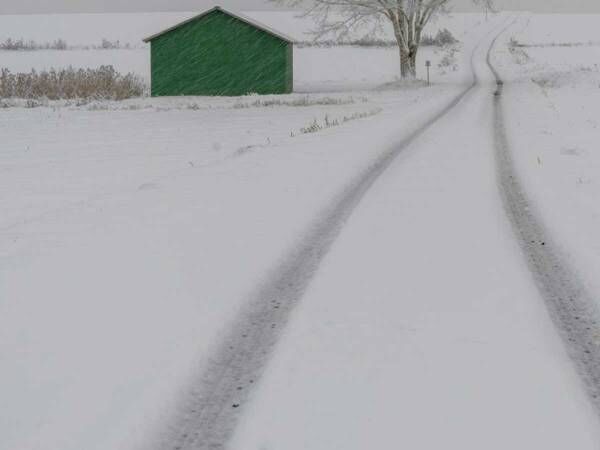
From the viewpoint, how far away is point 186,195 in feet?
27.8

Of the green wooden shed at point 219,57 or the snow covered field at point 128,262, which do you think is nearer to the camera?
the snow covered field at point 128,262

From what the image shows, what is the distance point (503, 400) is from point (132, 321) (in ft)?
7.03

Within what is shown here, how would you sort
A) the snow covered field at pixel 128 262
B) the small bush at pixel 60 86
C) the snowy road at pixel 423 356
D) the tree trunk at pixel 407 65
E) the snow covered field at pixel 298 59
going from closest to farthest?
the snowy road at pixel 423 356, the snow covered field at pixel 128 262, the small bush at pixel 60 86, the tree trunk at pixel 407 65, the snow covered field at pixel 298 59

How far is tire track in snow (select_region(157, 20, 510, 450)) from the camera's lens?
124 inches

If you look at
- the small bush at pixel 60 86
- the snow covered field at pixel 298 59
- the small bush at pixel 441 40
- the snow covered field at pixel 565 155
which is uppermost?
the small bush at pixel 441 40

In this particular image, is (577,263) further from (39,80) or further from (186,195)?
(39,80)

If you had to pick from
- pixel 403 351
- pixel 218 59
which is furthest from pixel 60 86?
pixel 403 351

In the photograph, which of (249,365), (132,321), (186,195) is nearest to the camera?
(249,365)

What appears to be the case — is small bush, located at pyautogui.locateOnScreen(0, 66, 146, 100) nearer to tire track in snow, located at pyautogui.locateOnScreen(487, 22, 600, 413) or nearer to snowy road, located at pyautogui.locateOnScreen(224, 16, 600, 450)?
tire track in snow, located at pyautogui.locateOnScreen(487, 22, 600, 413)

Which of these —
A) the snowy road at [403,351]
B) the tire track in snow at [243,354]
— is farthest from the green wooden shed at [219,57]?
the tire track in snow at [243,354]

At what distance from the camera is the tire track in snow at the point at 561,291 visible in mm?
3859

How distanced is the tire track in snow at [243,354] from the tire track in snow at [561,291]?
153 centimetres

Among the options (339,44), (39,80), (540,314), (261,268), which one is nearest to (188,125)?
(39,80)

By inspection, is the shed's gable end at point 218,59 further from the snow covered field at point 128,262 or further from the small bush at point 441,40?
the small bush at point 441,40
